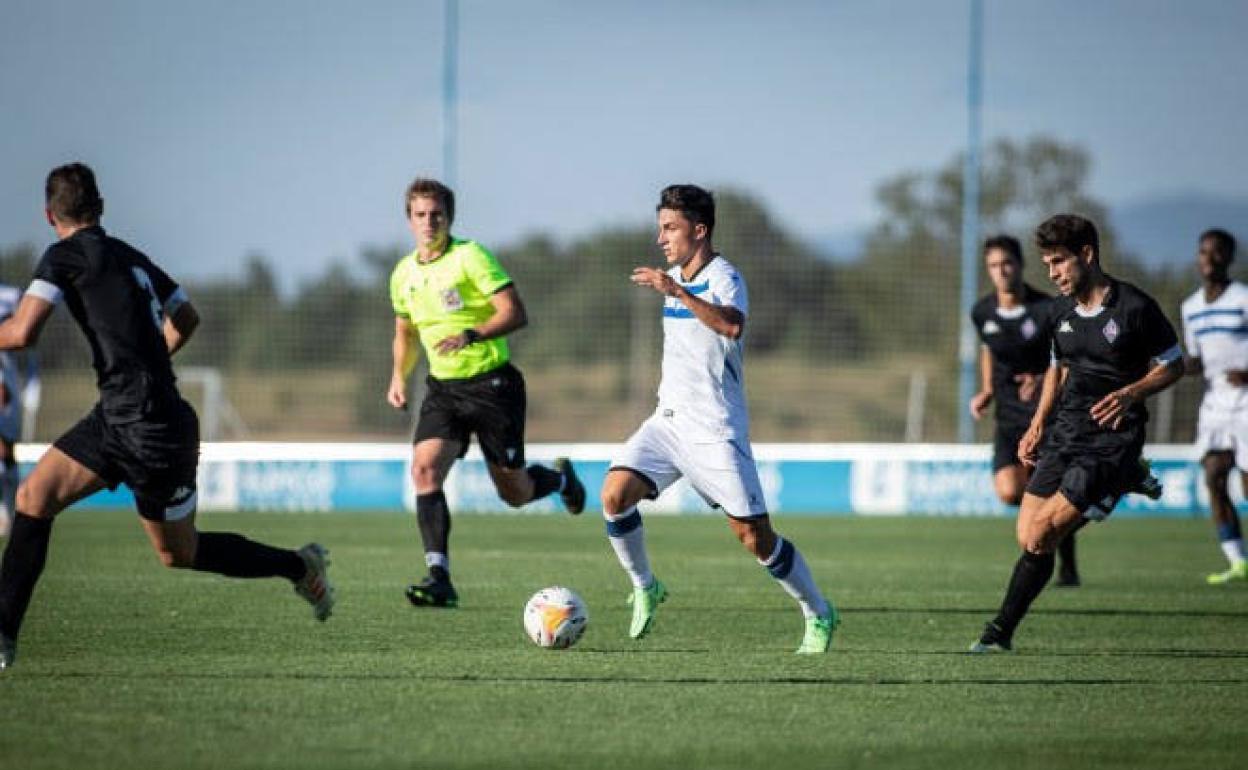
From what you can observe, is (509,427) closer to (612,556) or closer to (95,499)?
(612,556)

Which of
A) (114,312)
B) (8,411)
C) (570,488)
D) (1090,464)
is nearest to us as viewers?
(114,312)

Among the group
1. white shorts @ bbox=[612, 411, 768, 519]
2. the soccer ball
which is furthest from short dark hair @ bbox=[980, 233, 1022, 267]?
the soccer ball

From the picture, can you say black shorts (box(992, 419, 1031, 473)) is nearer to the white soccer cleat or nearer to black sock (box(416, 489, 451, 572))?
black sock (box(416, 489, 451, 572))

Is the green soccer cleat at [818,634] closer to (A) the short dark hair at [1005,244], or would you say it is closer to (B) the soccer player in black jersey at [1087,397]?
(B) the soccer player in black jersey at [1087,397]

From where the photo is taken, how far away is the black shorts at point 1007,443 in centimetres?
1338

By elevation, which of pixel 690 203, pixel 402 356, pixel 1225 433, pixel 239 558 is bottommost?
pixel 1225 433

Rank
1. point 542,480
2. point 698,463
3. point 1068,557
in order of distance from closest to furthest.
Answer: point 698,463 < point 542,480 < point 1068,557

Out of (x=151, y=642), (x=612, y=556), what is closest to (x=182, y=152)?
(x=612, y=556)

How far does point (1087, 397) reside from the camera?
375 inches

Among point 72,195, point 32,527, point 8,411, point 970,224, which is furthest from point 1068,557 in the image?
point 970,224

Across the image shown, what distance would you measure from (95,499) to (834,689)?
18.1 metres

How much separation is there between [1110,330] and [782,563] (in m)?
2.00

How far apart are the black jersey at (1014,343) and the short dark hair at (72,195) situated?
7.28 metres

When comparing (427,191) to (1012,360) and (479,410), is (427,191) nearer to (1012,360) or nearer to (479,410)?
(479,410)
